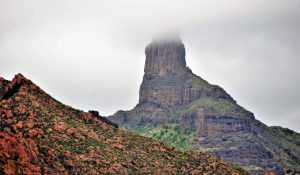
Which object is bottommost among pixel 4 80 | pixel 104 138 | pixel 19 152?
pixel 19 152

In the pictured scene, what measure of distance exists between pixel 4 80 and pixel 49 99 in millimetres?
9282

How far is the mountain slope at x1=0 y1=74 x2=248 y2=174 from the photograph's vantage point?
111 m

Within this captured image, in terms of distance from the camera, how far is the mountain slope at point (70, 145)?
365ft

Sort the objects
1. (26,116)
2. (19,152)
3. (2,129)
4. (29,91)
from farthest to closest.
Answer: (29,91)
(26,116)
(2,129)
(19,152)

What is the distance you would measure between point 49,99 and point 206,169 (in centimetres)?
3213

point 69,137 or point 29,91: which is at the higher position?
point 29,91

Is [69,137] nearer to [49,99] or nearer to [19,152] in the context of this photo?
[49,99]

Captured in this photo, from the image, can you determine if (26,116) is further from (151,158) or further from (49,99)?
(151,158)

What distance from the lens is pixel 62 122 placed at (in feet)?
424

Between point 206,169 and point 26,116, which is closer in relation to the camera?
point 26,116

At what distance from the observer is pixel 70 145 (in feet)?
407

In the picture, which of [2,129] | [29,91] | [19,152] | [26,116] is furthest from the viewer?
[29,91]

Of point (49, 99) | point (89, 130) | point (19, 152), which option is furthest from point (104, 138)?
point (19, 152)

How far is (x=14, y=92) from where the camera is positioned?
13262cm
